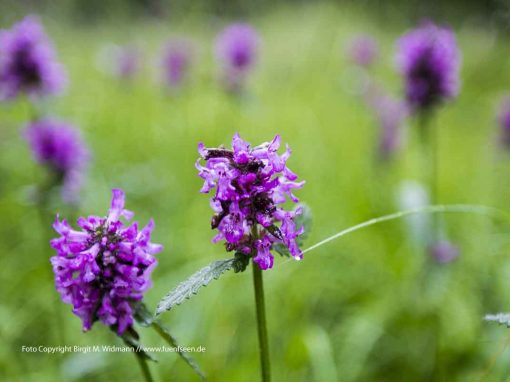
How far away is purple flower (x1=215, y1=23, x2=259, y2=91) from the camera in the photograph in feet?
12.2

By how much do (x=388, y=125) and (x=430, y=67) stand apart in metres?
1.60

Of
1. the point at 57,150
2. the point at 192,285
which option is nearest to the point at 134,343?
the point at 192,285

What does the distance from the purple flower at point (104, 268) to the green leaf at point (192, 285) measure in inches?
5.7

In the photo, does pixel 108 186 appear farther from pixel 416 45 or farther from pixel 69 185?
pixel 416 45

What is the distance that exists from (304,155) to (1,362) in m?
2.92

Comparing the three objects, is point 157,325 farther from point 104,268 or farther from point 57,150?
point 57,150

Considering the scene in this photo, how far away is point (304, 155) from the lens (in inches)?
168

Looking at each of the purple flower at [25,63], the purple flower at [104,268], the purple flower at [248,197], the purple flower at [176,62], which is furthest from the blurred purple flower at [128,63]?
the purple flower at [248,197]

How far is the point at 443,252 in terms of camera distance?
7.68 ft

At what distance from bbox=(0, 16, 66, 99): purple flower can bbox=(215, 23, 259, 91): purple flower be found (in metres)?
1.44

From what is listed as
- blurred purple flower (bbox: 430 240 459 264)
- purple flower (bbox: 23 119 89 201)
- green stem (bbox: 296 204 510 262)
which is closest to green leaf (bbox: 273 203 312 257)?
green stem (bbox: 296 204 510 262)

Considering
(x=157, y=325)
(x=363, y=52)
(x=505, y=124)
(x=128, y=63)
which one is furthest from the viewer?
(x=128, y=63)

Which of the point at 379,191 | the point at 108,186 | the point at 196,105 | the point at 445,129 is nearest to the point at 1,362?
the point at 108,186

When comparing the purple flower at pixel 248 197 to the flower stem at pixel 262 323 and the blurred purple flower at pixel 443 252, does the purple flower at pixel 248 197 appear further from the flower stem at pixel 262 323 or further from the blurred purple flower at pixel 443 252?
the blurred purple flower at pixel 443 252
